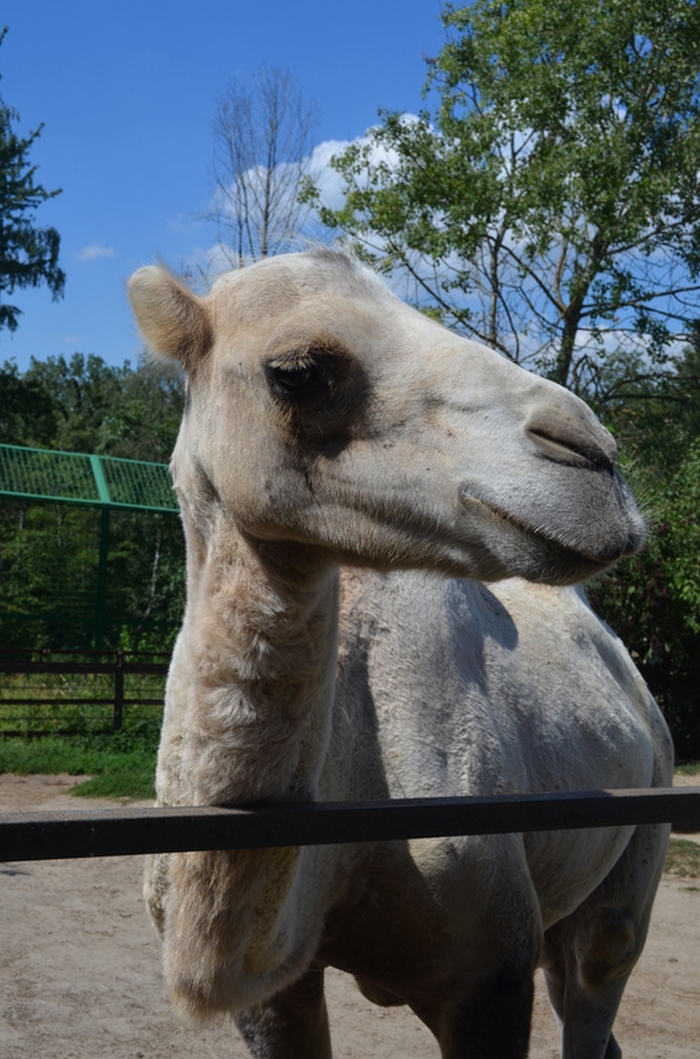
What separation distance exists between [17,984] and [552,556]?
16.2 feet

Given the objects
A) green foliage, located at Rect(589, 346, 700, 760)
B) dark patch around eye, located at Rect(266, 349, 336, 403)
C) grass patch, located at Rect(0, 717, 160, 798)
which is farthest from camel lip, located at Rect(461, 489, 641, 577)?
green foliage, located at Rect(589, 346, 700, 760)

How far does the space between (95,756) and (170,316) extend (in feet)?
33.3

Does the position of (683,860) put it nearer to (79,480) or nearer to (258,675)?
(258,675)

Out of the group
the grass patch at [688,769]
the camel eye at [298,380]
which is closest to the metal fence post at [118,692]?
the grass patch at [688,769]

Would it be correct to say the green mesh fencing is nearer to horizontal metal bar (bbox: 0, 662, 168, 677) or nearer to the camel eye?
horizontal metal bar (bbox: 0, 662, 168, 677)

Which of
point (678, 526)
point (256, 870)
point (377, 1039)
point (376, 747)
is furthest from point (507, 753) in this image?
point (678, 526)

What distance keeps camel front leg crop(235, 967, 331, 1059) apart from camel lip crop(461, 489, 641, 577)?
168 centimetres

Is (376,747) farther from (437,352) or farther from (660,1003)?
(660,1003)

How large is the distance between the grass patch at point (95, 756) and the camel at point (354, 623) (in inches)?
264

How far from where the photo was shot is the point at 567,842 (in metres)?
3.51

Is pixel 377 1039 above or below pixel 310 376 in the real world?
below

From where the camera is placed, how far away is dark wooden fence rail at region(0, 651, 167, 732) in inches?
493

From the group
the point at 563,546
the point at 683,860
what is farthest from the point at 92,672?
the point at 563,546

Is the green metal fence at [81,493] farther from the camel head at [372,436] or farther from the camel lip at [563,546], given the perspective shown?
the camel lip at [563,546]
